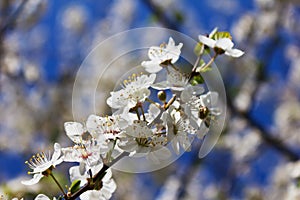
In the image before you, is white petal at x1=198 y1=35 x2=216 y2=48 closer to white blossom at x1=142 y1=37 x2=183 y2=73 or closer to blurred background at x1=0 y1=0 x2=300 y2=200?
white blossom at x1=142 y1=37 x2=183 y2=73

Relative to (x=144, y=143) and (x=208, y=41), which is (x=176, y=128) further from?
(x=208, y=41)

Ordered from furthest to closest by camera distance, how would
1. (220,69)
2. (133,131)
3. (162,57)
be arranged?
1. (220,69)
2. (162,57)
3. (133,131)

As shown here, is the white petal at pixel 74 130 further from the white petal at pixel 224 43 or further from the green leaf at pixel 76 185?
the white petal at pixel 224 43

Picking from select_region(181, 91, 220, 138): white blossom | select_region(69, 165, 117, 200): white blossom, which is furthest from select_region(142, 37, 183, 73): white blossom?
select_region(69, 165, 117, 200): white blossom

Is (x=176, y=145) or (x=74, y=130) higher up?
(x=74, y=130)

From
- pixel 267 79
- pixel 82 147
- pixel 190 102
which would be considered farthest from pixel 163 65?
pixel 267 79

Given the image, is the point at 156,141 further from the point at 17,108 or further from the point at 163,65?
the point at 17,108

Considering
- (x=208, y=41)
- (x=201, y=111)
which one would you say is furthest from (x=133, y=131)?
(x=208, y=41)
